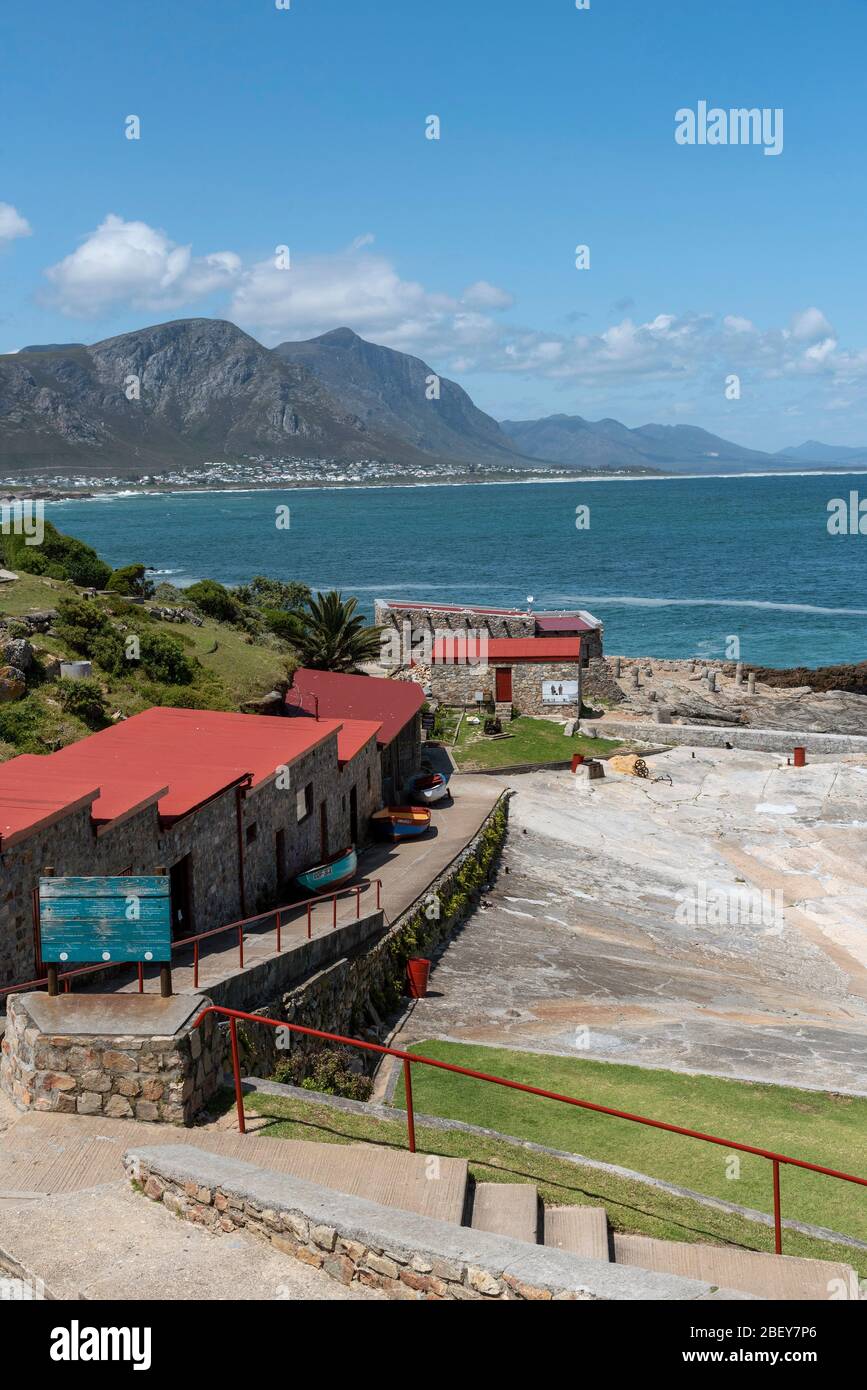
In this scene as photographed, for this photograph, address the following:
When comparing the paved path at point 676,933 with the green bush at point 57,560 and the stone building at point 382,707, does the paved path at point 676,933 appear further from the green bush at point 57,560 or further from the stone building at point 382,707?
the green bush at point 57,560

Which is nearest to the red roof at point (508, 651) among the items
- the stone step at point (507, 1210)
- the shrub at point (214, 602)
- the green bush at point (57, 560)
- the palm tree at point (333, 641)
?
the palm tree at point (333, 641)

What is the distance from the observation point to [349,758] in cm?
2698

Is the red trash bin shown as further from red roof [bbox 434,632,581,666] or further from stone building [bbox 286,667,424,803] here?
red roof [bbox 434,632,581,666]

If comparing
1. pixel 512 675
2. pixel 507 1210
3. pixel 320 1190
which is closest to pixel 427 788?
pixel 512 675

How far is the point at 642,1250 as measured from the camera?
10.6m

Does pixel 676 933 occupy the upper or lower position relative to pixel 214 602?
lower

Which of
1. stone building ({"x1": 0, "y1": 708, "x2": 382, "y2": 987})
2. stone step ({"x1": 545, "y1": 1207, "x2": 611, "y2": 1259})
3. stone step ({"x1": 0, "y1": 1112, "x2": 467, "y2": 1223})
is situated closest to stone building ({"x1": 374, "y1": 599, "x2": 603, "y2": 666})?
stone building ({"x1": 0, "y1": 708, "x2": 382, "y2": 987})

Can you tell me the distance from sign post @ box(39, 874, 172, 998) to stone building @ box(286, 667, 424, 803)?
20.0m

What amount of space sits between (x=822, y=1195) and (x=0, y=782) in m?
12.2

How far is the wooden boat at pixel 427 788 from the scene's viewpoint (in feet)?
107

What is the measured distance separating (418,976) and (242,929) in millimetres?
3862

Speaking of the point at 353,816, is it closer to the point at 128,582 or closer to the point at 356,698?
the point at 356,698

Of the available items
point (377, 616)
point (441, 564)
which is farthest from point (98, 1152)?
point (441, 564)
